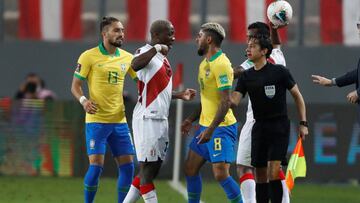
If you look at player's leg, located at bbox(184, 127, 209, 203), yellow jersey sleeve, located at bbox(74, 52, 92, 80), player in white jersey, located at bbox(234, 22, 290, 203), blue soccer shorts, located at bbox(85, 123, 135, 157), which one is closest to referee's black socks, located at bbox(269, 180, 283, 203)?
player's leg, located at bbox(184, 127, 209, 203)

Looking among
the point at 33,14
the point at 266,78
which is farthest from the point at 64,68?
the point at 266,78

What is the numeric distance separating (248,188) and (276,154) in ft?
4.82

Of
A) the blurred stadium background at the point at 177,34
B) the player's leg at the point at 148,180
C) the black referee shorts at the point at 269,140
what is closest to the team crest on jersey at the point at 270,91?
the black referee shorts at the point at 269,140

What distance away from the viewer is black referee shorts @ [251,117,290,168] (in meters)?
11.9

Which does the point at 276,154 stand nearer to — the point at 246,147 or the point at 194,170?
the point at 194,170

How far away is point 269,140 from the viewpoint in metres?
12.0

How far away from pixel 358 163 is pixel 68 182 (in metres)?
4.89

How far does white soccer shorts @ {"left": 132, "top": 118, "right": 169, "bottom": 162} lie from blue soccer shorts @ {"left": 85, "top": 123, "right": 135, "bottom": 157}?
1.12 meters

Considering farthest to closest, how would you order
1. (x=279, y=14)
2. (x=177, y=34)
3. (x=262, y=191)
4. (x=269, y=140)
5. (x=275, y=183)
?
(x=177, y=34) → (x=279, y=14) → (x=262, y=191) → (x=269, y=140) → (x=275, y=183)

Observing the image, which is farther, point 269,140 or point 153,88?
point 153,88

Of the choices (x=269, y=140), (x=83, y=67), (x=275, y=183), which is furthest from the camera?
(x=83, y=67)

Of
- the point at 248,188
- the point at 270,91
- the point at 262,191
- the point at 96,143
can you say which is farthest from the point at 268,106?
the point at 96,143

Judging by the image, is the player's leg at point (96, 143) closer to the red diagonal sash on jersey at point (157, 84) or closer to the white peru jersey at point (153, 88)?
the white peru jersey at point (153, 88)

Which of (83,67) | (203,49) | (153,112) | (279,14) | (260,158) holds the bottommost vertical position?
(260,158)
